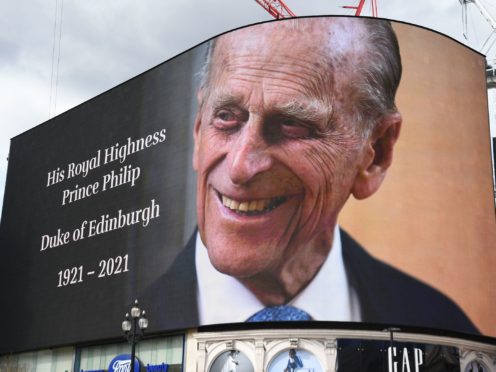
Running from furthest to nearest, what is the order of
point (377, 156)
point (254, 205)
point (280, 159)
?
point (377, 156), point (254, 205), point (280, 159)

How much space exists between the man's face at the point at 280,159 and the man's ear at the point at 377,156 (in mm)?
504

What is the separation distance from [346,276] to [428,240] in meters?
4.98

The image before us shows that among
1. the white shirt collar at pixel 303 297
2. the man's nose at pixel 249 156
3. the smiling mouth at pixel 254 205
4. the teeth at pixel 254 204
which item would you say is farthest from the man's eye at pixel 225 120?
the white shirt collar at pixel 303 297

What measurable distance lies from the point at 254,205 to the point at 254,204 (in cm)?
5

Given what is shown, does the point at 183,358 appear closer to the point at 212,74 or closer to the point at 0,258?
the point at 212,74

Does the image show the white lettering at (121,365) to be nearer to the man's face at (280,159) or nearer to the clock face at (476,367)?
the man's face at (280,159)

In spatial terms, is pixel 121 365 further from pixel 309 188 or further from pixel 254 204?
pixel 309 188

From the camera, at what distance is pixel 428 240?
43656mm

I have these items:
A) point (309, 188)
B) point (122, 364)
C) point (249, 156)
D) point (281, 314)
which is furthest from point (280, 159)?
point (122, 364)

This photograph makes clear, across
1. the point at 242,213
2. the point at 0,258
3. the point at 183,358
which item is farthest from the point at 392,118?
the point at 0,258

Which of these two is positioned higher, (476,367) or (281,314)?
(281,314)

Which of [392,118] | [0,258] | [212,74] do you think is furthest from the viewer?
[0,258]

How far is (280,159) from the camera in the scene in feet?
140

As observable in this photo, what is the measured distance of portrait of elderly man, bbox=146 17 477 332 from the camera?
42062mm
